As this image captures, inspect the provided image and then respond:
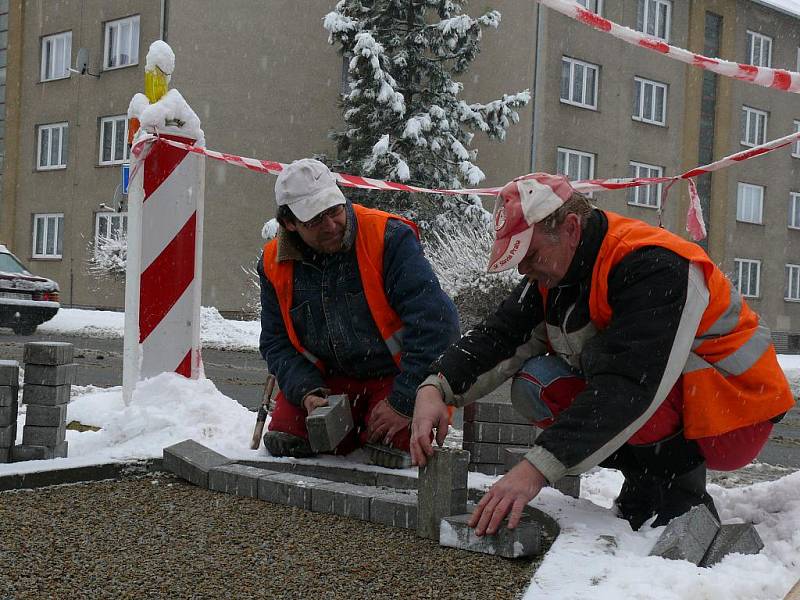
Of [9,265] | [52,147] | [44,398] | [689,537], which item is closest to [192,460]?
[44,398]

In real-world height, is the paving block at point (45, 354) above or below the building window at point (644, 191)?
below

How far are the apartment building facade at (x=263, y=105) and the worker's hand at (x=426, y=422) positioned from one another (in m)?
20.0

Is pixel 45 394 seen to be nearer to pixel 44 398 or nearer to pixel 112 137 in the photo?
pixel 44 398

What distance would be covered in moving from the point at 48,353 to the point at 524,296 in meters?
2.03

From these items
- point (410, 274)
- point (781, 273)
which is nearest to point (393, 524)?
point (410, 274)

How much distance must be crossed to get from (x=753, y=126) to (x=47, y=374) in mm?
28325

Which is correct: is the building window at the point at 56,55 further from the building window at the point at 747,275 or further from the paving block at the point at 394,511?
the paving block at the point at 394,511

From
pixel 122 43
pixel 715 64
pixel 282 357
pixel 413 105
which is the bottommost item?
pixel 282 357

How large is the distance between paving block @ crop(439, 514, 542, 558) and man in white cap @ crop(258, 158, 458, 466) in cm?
104

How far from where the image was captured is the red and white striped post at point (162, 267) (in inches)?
201

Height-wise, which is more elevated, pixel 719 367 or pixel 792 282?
pixel 792 282

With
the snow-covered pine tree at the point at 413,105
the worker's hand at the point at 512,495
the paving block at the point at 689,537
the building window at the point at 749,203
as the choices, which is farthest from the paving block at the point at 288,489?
the building window at the point at 749,203

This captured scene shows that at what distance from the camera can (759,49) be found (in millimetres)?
28500

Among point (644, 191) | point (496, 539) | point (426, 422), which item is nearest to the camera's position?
point (496, 539)
